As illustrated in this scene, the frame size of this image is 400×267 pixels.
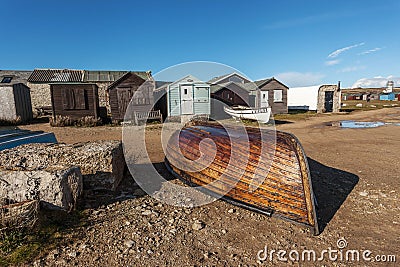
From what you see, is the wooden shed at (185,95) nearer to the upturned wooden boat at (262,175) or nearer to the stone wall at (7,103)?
the stone wall at (7,103)

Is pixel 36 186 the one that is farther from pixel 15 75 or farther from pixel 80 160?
pixel 15 75

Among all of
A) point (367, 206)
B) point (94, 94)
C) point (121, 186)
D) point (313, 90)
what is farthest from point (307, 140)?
Result: point (313, 90)

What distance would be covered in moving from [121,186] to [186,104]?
1678cm

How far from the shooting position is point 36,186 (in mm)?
3982

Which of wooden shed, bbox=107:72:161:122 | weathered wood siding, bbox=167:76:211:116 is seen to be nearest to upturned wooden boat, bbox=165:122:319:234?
wooden shed, bbox=107:72:161:122

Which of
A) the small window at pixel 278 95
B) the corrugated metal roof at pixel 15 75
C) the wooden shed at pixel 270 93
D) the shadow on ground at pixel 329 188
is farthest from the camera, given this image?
the corrugated metal roof at pixel 15 75

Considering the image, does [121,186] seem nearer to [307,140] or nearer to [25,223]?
[25,223]

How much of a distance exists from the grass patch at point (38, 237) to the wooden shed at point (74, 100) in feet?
54.6

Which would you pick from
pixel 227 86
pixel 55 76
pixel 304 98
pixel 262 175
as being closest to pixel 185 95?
pixel 227 86

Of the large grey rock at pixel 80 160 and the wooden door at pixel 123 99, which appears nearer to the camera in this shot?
the large grey rock at pixel 80 160

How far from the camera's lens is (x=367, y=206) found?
4934 millimetres

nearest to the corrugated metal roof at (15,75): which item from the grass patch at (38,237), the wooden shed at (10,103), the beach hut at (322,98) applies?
the wooden shed at (10,103)

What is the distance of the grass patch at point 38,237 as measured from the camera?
126 inches

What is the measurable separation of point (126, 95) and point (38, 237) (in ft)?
57.4
